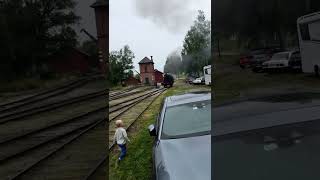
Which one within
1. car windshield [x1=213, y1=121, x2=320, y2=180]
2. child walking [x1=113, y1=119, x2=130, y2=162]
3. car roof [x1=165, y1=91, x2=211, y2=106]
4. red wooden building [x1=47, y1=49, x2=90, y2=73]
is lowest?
child walking [x1=113, y1=119, x2=130, y2=162]

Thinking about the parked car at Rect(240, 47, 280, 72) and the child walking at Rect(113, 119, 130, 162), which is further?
the child walking at Rect(113, 119, 130, 162)

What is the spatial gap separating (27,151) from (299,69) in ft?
20.1

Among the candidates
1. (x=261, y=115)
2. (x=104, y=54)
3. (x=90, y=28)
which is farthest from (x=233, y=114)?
(x=90, y=28)

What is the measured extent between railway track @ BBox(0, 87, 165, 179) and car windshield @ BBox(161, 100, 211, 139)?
9.85ft

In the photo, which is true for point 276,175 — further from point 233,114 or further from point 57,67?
point 57,67

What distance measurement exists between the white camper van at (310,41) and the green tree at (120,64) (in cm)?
191

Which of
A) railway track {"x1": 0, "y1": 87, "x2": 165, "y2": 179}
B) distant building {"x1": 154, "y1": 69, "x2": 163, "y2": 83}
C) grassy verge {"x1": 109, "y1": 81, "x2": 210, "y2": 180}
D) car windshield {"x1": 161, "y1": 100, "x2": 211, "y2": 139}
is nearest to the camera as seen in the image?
car windshield {"x1": 161, "y1": 100, "x2": 211, "y2": 139}

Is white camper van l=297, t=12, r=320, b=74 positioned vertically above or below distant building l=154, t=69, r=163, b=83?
above

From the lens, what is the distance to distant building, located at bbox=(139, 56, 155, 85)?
4.93 meters

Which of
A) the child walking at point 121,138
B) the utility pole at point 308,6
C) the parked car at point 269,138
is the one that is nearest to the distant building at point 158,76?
the child walking at point 121,138

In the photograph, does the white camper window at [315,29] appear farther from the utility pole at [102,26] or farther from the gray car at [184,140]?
the utility pole at [102,26]

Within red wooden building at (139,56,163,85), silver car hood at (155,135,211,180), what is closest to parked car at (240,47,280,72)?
silver car hood at (155,135,211,180)

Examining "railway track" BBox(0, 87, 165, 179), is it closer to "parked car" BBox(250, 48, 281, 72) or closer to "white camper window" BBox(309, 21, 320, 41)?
"parked car" BBox(250, 48, 281, 72)

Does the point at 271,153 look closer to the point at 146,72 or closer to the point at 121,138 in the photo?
the point at 146,72
